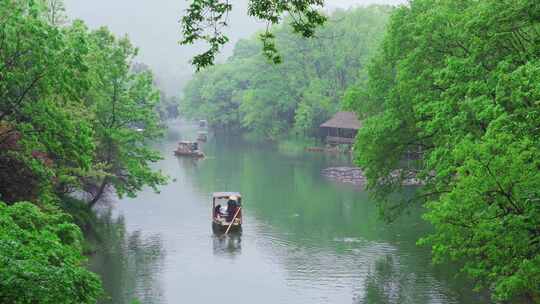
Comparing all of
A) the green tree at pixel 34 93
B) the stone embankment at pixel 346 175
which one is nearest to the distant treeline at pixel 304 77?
the stone embankment at pixel 346 175

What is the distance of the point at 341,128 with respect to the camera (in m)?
86.6

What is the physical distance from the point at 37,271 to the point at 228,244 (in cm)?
2567

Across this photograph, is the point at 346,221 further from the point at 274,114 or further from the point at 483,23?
the point at 274,114

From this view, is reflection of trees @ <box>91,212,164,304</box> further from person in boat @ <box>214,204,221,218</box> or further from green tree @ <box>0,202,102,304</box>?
green tree @ <box>0,202,102,304</box>

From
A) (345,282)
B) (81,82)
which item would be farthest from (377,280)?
(81,82)

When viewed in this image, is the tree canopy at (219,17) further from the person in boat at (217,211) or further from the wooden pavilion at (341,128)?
the wooden pavilion at (341,128)

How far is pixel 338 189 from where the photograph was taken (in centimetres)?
5606

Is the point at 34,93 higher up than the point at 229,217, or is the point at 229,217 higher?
the point at 34,93

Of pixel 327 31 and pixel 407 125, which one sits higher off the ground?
pixel 327 31

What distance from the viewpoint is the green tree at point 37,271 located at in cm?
1205

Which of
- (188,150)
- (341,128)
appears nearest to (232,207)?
(188,150)

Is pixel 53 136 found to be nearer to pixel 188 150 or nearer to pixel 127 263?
pixel 127 263

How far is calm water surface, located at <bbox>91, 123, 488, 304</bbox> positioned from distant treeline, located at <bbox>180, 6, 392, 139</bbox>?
124 ft

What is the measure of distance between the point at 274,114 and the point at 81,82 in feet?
256
